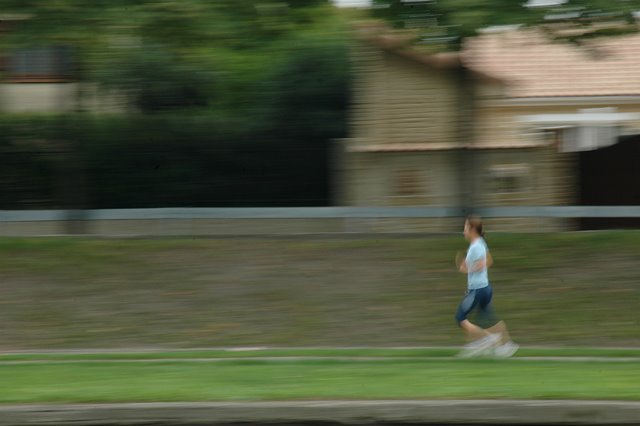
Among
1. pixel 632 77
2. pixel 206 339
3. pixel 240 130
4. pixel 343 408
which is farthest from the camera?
pixel 632 77

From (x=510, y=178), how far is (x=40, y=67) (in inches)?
339

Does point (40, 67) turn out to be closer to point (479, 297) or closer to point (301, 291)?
point (301, 291)

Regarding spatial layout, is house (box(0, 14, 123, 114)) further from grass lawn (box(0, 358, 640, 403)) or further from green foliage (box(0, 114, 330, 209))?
grass lawn (box(0, 358, 640, 403))

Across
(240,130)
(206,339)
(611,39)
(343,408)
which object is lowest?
(206,339)

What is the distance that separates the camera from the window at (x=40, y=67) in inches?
631

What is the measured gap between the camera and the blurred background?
12375 mm

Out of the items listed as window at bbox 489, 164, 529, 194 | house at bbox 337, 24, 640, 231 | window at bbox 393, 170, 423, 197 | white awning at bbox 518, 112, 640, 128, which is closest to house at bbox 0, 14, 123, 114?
house at bbox 337, 24, 640, 231

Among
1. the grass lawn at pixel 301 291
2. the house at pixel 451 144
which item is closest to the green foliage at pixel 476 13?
the house at pixel 451 144

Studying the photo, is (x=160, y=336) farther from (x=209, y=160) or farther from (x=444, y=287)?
(x=209, y=160)

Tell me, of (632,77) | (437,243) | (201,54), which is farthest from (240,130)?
(632,77)

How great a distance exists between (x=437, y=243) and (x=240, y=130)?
4.04 metres

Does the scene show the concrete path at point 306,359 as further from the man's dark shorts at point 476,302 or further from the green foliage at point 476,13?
the green foliage at point 476,13

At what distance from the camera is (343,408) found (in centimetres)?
689

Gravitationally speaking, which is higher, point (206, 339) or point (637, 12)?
point (637, 12)
